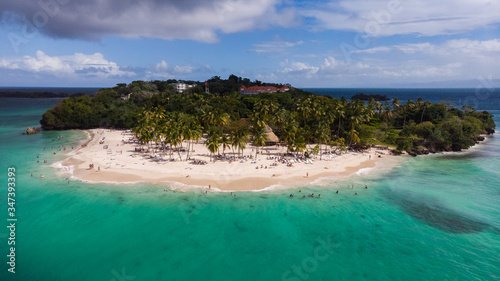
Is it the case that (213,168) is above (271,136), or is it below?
below

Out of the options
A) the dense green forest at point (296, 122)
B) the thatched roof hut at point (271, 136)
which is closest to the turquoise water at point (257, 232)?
the dense green forest at point (296, 122)

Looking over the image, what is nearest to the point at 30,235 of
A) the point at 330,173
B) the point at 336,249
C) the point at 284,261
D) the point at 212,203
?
the point at 212,203

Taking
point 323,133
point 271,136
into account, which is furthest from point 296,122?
point 271,136

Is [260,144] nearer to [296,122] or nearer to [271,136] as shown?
[296,122]

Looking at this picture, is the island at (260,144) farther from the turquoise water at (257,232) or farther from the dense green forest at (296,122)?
the turquoise water at (257,232)

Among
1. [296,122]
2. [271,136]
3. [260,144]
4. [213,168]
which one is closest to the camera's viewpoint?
[213,168]

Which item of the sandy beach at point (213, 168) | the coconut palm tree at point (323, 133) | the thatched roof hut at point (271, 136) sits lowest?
the sandy beach at point (213, 168)

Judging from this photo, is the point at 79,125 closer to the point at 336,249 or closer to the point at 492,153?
the point at 336,249
